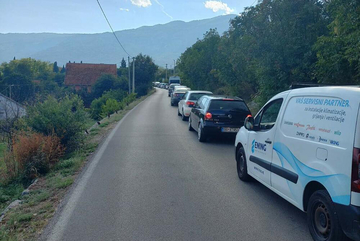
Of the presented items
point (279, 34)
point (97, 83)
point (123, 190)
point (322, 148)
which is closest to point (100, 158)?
point (123, 190)

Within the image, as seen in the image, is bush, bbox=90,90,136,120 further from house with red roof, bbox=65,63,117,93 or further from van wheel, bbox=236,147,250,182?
house with red roof, bbox=65,63,117,93

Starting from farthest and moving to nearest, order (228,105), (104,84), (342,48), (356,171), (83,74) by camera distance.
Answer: (83,74), (104,84), (228,105), (342,48), (356,171)

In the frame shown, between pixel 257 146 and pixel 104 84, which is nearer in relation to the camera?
pixel 257 146

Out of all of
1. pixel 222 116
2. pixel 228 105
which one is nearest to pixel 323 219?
pixel 222 116

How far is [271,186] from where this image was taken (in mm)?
5973

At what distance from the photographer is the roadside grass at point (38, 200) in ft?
16.6

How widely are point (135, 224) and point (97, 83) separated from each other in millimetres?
55940

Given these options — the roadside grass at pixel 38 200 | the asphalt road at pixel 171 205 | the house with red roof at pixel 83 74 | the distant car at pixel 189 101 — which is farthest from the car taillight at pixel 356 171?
the house with red roof at pixel 83 74

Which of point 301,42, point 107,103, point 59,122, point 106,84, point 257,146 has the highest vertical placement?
point 301,42

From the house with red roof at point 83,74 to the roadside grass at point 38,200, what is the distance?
6424cm

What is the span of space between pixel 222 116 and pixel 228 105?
467 mm

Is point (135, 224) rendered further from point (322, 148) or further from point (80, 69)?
point (80, 69)

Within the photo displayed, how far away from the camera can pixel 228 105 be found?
12.2 metres

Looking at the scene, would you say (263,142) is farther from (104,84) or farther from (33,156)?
(104,84)
